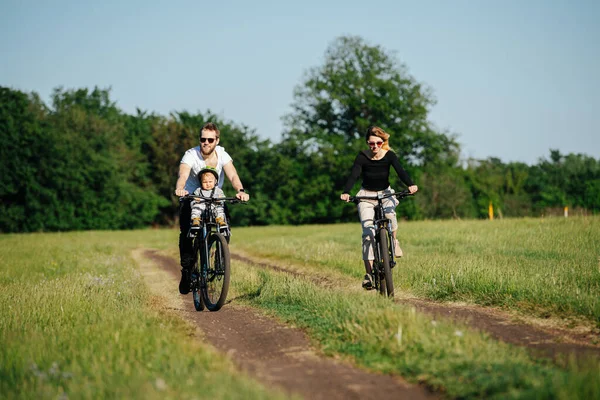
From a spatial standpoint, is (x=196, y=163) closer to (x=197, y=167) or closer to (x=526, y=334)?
(x=197, y=167)

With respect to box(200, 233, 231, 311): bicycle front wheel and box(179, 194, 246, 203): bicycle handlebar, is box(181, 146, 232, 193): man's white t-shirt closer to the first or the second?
box(179, 194, 246, 203): bicycle handlebar

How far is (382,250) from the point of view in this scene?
8266 mm

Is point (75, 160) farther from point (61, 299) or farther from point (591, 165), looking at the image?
point (591, 165)

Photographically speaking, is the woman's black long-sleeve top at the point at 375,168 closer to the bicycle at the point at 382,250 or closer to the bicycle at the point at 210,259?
the bicycle at the point at 382,250

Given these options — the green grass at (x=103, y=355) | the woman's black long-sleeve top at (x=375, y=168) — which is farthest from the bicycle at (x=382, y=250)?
the green grass at (x=103, y=355)

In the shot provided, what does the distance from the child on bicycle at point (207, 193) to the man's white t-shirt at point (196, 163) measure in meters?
0.16

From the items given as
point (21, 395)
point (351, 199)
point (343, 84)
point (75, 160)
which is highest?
point (343, 84)

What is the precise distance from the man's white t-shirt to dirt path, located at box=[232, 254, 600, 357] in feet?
10.9

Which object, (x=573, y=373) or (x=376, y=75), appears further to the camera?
(x=376, y=75)

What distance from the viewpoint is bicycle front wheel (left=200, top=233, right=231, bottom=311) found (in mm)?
7738

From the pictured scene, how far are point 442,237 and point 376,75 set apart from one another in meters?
39.1

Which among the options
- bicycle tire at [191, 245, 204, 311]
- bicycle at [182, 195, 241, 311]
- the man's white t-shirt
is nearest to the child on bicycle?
bicycle at [182, 195, 241, 311]

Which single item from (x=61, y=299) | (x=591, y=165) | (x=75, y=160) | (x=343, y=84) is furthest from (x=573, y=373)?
(x=591, y=165)

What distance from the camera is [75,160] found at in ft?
184
